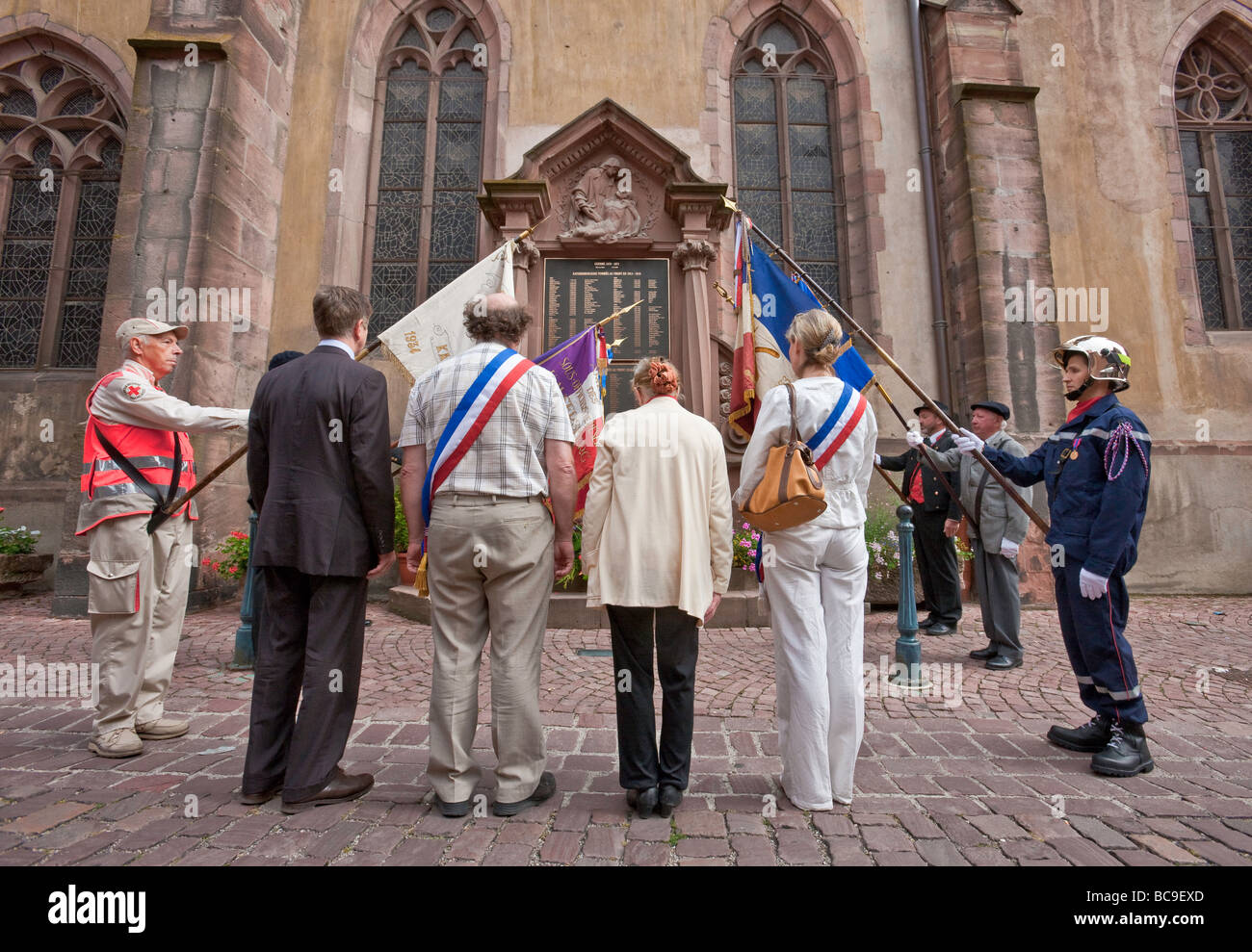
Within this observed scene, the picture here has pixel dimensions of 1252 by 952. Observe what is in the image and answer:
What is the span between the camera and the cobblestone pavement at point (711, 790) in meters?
2.38

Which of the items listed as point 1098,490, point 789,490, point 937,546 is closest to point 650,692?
point 789,490

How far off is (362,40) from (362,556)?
1008 centimetres

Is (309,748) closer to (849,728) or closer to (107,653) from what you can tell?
(107,653)

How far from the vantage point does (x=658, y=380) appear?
120 inches

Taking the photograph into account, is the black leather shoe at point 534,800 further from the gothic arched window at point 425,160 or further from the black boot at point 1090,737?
the gothic arched window at point 425,160

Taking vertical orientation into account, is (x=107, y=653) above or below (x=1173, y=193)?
below

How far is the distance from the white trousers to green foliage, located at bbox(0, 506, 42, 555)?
9.78 m

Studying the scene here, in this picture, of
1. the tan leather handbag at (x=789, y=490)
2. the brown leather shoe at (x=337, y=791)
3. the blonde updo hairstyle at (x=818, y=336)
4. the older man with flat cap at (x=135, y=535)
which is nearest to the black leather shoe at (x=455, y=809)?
the brown leather shoe at (x=337, y=791)

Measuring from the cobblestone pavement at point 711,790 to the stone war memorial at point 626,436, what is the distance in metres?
0.03

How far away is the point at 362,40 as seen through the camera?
9.80 meters

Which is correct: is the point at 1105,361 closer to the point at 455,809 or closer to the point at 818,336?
the point at 818,336

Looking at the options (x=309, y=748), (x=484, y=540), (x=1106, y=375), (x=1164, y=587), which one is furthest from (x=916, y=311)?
(x=309, y=748)

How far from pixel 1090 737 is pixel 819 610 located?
6.19ft

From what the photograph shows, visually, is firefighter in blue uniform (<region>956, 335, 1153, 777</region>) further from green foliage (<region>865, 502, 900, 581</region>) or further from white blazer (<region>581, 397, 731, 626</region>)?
green foliage (<region>865, 502, 900, 581</region>)
